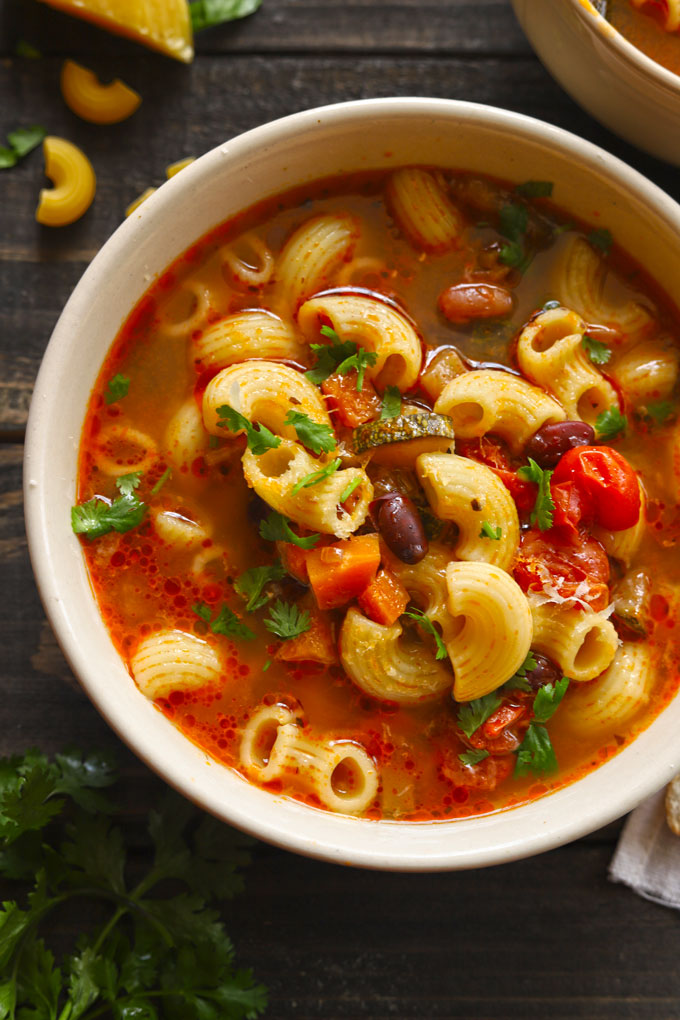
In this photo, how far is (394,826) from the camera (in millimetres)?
2482

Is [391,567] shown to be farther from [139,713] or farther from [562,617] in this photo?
[139,713]

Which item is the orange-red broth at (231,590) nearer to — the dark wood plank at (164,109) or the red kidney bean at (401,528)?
the red kidney bean at (401,528)

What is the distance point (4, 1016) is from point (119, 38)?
9.75 ft

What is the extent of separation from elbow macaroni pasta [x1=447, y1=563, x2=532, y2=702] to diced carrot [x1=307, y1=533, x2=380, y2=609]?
0.21 metres

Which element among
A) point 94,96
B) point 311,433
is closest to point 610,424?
point 311,433

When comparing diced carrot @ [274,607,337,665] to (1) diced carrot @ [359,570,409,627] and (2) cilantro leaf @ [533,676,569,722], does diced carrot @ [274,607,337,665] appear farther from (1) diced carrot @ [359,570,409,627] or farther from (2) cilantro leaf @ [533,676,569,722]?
(2) cilantro leaf @ [533,676,569,722]

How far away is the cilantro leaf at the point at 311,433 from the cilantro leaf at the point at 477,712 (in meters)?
0.78

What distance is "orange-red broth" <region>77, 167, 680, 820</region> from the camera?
99.0 inches

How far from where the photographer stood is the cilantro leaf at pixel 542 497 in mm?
2432

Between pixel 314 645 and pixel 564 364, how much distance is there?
1029 millimetres

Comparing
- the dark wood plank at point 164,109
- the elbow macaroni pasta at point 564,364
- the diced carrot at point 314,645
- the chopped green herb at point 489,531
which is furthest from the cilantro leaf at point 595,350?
the diced carrot at point 314,645

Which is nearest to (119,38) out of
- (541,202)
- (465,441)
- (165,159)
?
(165,159)

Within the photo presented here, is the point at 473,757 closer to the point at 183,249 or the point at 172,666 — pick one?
the point at 172,666

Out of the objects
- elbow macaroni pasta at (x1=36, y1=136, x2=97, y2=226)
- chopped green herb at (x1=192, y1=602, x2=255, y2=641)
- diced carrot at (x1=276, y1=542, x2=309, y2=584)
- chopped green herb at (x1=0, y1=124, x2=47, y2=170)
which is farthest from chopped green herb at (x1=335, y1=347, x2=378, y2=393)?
chopped green herb at (x1=0, y1=124, x2=47, y2=170)
